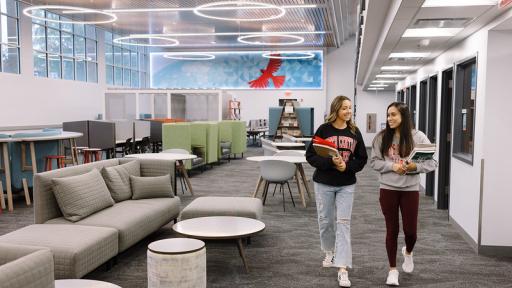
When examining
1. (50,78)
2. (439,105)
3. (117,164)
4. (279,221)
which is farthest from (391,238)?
(50,78)

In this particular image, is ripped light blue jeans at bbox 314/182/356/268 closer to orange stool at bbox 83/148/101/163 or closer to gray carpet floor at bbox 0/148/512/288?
gray carpet floor at bbox 0/148/512/288

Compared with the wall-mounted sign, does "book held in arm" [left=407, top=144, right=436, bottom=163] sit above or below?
below

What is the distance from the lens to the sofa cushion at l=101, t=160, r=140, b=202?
517 cm

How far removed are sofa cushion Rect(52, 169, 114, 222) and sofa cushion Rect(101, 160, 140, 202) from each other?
0.38m

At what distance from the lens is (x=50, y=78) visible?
50.5ft

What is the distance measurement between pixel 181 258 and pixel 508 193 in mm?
3565

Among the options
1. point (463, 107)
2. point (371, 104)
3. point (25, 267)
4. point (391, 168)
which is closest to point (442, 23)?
point (463, 107)

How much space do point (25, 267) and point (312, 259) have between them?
302 centimetres

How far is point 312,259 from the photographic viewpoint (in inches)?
185

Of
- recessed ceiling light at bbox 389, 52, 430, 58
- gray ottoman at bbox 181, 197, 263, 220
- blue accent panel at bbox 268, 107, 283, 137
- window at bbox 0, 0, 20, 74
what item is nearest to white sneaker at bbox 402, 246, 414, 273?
gray ottoman at bbox 181, 197, 263, 220

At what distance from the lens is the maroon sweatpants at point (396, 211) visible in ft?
12.7

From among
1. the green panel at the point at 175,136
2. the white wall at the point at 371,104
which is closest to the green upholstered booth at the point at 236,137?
the green panel at the point at 175,136

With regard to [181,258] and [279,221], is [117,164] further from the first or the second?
[181,258]

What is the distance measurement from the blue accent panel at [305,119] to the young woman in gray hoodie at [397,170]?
1078 cm
